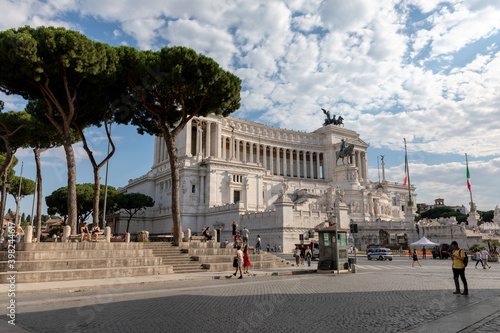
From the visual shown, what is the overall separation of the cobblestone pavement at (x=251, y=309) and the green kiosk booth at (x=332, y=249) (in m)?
6.26

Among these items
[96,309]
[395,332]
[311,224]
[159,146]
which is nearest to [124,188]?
[159,146]

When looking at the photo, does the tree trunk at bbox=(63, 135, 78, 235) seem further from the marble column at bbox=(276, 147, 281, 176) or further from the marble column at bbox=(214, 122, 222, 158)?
the marble column at bbox=(276, 147, 281, 176)

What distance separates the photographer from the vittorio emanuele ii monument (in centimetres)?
4238

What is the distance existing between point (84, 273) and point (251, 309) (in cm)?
1007

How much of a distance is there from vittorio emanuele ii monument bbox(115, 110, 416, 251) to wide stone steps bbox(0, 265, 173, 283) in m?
21.3

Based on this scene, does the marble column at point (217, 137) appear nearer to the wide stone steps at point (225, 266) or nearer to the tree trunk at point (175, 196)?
the tree trunk at point (175, 196)

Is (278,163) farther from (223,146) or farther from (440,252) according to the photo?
(440,252)

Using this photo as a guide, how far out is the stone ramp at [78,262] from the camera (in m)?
15.1

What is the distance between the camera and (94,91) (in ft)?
82.0

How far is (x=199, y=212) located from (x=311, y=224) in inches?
686

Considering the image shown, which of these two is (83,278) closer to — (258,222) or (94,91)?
(94,91)

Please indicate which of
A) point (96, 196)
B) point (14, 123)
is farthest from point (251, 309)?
point (14, 123)

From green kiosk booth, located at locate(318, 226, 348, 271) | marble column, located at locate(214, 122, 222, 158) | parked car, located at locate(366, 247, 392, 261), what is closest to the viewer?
green kiosk booth, located at locate(318, 226, 348, 271)

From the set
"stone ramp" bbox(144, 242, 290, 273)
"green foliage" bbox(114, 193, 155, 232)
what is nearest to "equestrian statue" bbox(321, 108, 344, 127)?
"green foliage" bbox(114, 193, 155, 232)
